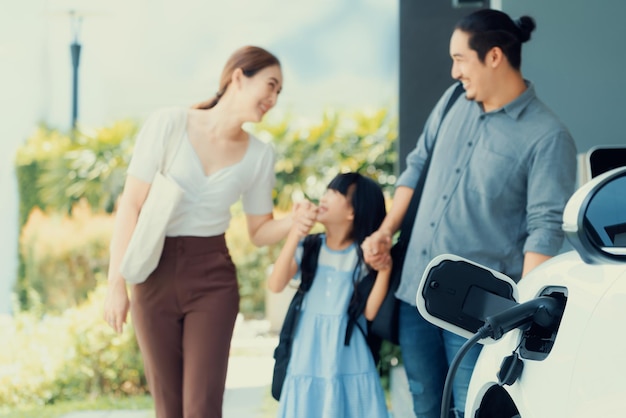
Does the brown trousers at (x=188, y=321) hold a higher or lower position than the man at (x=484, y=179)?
lower

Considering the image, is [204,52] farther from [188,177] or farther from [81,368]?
[188,177]

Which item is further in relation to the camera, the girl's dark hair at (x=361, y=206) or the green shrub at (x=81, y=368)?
the green shrub at (x=81, y=368)

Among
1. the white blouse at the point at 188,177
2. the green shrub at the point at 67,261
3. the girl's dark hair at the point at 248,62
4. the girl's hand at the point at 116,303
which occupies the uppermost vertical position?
the girl's dark hair at the point at 248,62

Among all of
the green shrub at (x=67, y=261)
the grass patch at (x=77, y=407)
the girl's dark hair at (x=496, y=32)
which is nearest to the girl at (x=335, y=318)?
the girl's dark hair at (x=496, y=32)

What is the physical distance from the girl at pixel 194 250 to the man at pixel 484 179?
17.5 inches

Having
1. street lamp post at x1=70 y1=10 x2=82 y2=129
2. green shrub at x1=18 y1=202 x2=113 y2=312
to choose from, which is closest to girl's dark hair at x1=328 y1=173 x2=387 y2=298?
green shrub at x1=18 y1=202 x2=113 y2=312

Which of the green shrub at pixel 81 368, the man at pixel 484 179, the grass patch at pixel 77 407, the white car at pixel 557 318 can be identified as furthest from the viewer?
the green shrub at pixel 81 368

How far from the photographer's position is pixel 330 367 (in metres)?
3.36

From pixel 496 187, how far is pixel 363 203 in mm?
699

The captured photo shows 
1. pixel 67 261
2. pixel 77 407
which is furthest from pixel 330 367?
pixel 67 261

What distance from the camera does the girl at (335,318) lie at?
3.37m

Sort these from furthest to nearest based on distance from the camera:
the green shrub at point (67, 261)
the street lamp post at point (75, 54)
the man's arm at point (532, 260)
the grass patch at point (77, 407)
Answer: the street lamp post at point (75, 54) → the green shrub at point (67, 261) → the grass patch at point (77, 407) → the man's arm at point (532, 260)

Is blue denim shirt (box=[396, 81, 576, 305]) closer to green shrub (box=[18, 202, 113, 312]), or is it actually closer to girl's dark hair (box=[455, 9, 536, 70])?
girl's dark hair (box=[455, 9, 536, 70])

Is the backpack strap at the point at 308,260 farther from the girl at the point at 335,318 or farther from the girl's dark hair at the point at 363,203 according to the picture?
the girl's dark hair at the point at 363,203
